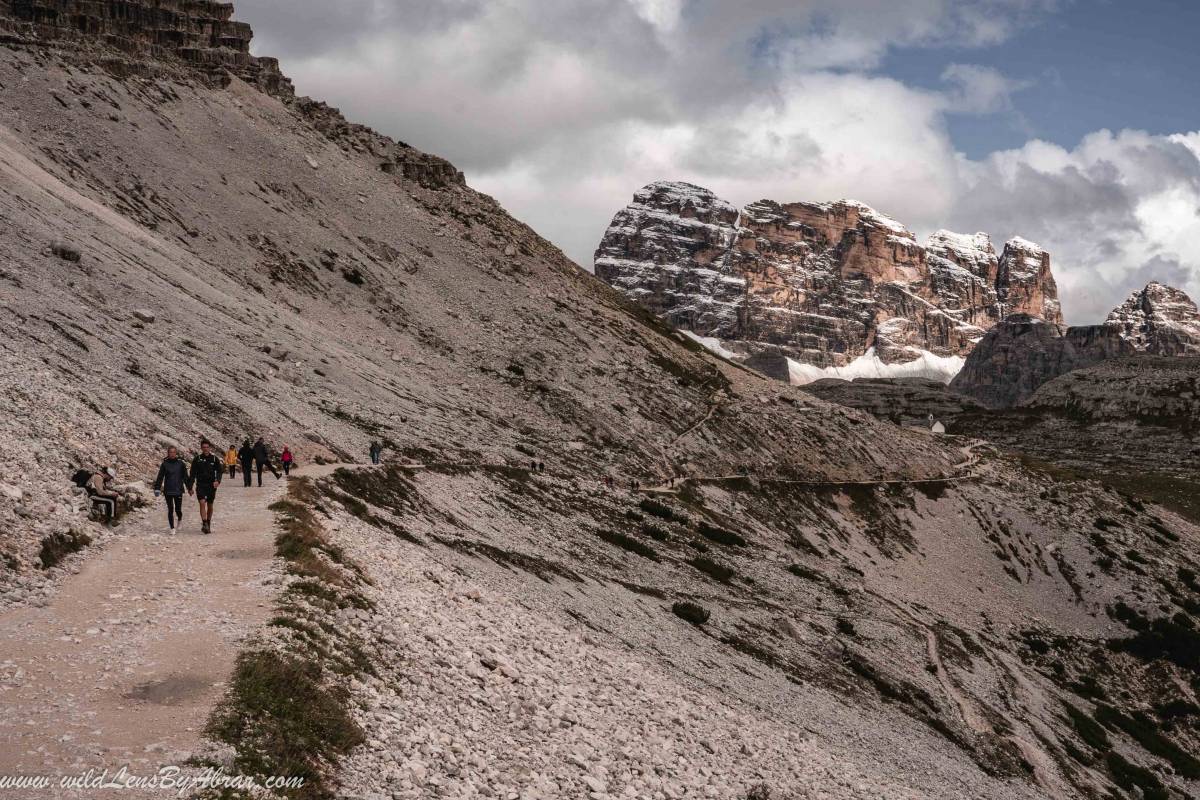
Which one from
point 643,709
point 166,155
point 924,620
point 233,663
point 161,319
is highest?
point 166,155

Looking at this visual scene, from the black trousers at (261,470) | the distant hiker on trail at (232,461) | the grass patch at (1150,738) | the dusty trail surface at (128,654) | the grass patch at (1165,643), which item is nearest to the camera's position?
the dusty trail surface at (128,654)

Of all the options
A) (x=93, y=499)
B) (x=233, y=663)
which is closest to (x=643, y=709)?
(x=233, y=663)

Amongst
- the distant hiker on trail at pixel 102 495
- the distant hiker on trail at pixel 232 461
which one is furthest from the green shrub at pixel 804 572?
the distant hiker on trail at pixel 102 495

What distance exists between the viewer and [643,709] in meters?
27.2

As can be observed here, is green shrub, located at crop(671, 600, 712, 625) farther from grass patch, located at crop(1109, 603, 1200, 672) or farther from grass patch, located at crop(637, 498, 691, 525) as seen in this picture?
grass patch, located at crop(1109, 603, 1200, 672)

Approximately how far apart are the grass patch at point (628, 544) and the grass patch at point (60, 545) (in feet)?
123

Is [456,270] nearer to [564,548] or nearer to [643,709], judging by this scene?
[564,548]

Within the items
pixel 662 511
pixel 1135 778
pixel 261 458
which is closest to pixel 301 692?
pixel 261 458

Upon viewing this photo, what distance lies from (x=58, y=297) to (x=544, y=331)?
60.0 metres

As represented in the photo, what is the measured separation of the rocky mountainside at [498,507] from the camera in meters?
22.3

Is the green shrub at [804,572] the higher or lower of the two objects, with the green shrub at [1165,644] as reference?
higher

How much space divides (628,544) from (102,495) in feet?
121

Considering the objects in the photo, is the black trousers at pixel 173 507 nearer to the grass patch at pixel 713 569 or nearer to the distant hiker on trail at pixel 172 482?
the distant hiker on trail at pixel 172 482

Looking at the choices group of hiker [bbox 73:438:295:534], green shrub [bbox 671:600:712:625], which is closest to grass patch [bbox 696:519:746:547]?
green shrub [bbox 671:600:712:625]
